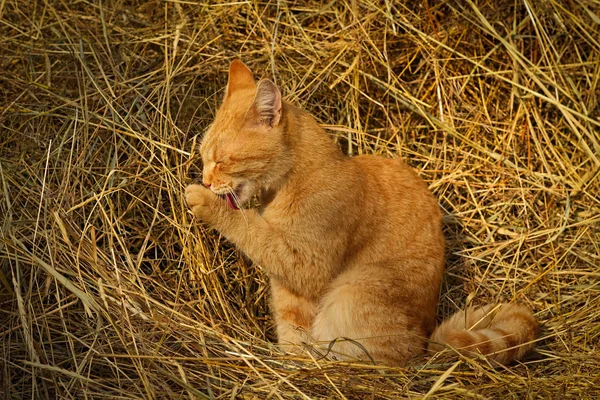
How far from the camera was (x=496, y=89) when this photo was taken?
14.1ft

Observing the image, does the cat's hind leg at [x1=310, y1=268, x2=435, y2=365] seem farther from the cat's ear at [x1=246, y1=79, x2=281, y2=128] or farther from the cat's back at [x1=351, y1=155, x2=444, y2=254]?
the cat's ear at [x1=246, y1=79, x2=281, y2=128]

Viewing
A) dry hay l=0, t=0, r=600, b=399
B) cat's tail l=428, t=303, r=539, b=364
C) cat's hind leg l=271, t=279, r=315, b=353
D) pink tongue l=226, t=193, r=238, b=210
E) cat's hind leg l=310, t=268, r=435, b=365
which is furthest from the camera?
cat's hind leg l=271, t=279, r=315, b=353

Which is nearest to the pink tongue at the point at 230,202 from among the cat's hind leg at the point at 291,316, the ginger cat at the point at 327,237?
the ginger cat at the point at 327,237

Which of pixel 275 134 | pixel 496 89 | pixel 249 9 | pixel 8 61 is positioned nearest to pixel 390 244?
pixel 275 134

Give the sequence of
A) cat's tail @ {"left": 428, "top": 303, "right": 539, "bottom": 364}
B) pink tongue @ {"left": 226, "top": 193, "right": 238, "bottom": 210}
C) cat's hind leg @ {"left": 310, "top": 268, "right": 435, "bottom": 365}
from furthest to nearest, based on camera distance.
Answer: pink tongue @ {"left": 226, "top": 193, "right": 238, "bottom": 210} < cat's hind leg @ {"left": 310, "top": 268, "right": 435, "bottom": 365} < cat's tail @ {"left": 428, "top": 303, "right": 539, "bottom": 364}

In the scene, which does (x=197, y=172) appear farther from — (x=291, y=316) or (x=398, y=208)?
(x=398, y=208)

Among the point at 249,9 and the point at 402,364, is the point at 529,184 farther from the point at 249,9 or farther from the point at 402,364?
the point at 249,9

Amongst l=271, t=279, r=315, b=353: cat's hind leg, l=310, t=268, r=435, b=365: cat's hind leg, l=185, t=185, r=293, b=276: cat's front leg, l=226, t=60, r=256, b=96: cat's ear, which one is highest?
l=226, t=60, r=256, b=96: cat's ear

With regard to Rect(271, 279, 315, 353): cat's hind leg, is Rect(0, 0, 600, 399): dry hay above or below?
above

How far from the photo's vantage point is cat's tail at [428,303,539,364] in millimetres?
3139

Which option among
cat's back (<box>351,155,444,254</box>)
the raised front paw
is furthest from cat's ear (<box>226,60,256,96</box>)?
cat's back (<box>351,155,444,254</box>)

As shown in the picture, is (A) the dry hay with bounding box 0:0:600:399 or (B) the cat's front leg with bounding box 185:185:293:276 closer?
(A) the dry hay with bounding box 0:0:600:399

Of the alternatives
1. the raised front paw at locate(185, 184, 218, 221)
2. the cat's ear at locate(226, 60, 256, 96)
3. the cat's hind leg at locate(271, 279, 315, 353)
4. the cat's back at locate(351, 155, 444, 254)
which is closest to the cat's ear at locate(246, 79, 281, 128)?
the cat's ear at locate(226, 60, 256, 96)

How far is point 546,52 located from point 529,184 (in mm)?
860
